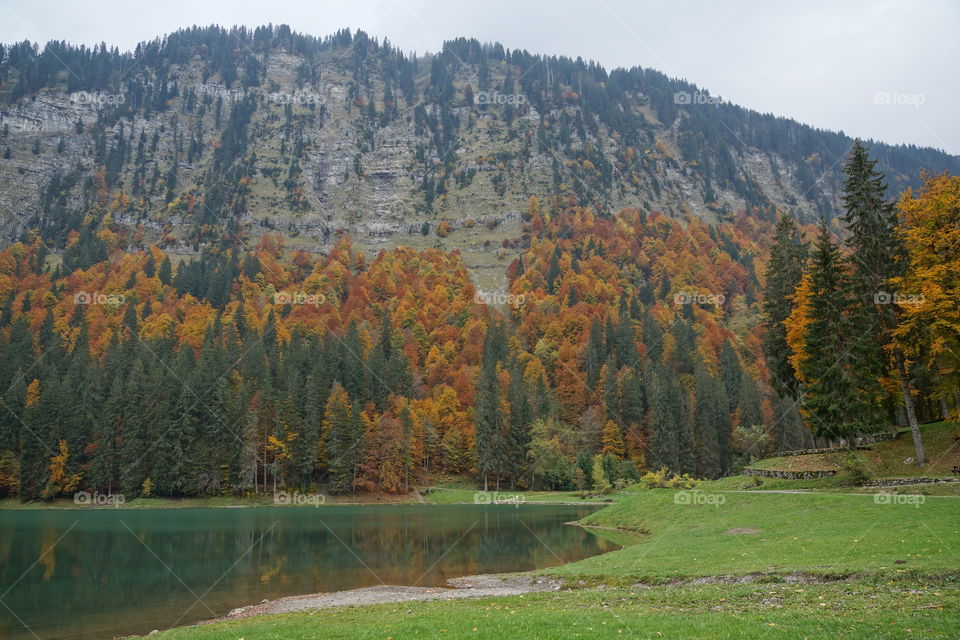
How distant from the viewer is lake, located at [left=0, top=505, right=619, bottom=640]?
27.2m

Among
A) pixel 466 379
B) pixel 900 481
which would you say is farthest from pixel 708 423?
pixel 900 481

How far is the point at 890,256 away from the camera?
44.1 m

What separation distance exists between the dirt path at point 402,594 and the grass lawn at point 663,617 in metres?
3.52

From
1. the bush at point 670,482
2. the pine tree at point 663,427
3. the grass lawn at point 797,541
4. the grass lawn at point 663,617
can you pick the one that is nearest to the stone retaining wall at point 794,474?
the grass lawn at point 797,541

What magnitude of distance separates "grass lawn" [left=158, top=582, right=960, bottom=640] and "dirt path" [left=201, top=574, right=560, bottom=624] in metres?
3.52

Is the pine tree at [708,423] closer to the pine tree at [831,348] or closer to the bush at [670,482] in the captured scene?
the bush at [670,482]

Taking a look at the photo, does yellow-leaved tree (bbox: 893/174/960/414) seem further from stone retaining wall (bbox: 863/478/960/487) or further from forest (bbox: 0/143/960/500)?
stone retaining wall (bbox: 863/478/960/487)

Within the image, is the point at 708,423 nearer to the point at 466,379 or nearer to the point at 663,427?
the point at 663,427

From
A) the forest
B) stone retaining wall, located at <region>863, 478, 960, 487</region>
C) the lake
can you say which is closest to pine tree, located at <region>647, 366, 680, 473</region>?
the forest

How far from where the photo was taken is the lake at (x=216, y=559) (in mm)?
27156

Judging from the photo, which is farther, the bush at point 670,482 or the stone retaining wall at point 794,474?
the bush at point 670,482

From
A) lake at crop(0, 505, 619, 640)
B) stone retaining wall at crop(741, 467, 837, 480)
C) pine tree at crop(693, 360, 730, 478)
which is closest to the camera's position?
lake at crop(0, 505, 619, 640)

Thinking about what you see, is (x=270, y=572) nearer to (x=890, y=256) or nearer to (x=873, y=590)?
(x=873, y=590)

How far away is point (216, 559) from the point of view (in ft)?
136
